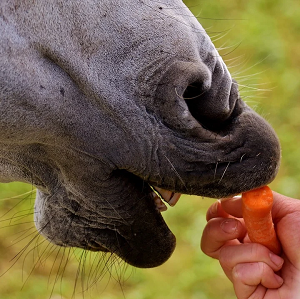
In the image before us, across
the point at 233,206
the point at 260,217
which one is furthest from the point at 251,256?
the point at 233,206

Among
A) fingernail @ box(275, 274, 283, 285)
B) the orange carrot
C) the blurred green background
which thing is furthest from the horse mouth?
the blurred green background

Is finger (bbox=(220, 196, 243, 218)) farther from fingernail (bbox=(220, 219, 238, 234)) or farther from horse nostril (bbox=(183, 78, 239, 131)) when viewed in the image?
horse nostril (bbox=(183, 78, 239, 131))

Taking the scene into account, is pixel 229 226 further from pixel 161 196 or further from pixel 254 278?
pixel 161 196

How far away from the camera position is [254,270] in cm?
184

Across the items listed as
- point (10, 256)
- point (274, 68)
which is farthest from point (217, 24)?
point (10, 256)

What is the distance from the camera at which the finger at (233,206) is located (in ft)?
6.68

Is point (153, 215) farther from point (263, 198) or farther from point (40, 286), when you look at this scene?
point (40, 286)

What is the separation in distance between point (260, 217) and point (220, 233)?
0.18m

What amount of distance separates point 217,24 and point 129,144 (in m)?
4.30

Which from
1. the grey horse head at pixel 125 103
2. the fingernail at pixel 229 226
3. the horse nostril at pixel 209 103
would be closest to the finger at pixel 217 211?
the fingernail at pixel 229 226

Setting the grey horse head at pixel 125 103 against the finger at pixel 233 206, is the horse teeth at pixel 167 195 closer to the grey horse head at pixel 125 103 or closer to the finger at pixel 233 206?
the grey horse head at pixel 125 103

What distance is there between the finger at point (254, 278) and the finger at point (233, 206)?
0.81 ft

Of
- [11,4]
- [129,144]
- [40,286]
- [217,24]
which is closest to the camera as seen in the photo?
[11,4]

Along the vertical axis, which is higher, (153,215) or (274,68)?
(153,215)
